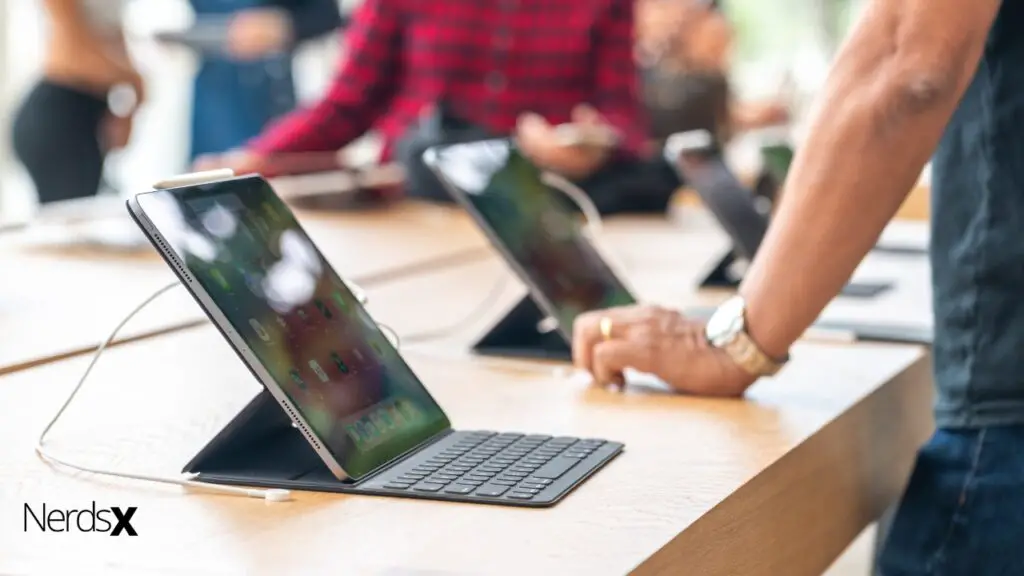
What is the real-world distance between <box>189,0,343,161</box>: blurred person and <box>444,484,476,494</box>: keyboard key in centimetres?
334

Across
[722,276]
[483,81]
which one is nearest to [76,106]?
[483,81]

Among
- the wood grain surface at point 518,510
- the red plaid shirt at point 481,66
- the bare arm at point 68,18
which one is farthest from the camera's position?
the bare arm at point 68,18

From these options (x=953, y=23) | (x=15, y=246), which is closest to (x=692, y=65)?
(x=15, y=246)

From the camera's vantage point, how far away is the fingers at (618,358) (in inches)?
49.0

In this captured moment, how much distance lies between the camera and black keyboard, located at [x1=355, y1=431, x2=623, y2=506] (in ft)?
2.96

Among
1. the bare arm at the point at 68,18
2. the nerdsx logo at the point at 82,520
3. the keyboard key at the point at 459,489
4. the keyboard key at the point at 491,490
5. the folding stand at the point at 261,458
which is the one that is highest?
the bare arm at the point at 68,18

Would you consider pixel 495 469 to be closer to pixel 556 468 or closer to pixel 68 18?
pixel 556 468

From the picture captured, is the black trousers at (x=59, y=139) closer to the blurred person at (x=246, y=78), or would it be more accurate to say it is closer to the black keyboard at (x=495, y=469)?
the blurred person at (x=246, y=78)

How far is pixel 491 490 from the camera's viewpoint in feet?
2.97

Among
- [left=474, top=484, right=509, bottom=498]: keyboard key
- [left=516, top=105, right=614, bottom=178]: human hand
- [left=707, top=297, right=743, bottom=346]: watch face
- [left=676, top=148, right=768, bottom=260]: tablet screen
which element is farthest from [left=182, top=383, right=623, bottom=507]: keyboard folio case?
[left=516, top=105, right=614, bottom=178]: human hand

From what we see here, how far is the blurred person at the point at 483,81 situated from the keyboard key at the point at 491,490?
5.57 feet

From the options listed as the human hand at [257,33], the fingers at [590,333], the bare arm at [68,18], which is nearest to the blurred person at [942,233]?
the fingers at [590,333]

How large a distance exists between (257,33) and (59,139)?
886 mm

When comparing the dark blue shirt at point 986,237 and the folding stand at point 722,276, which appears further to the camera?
the folding stand at point 722,276
